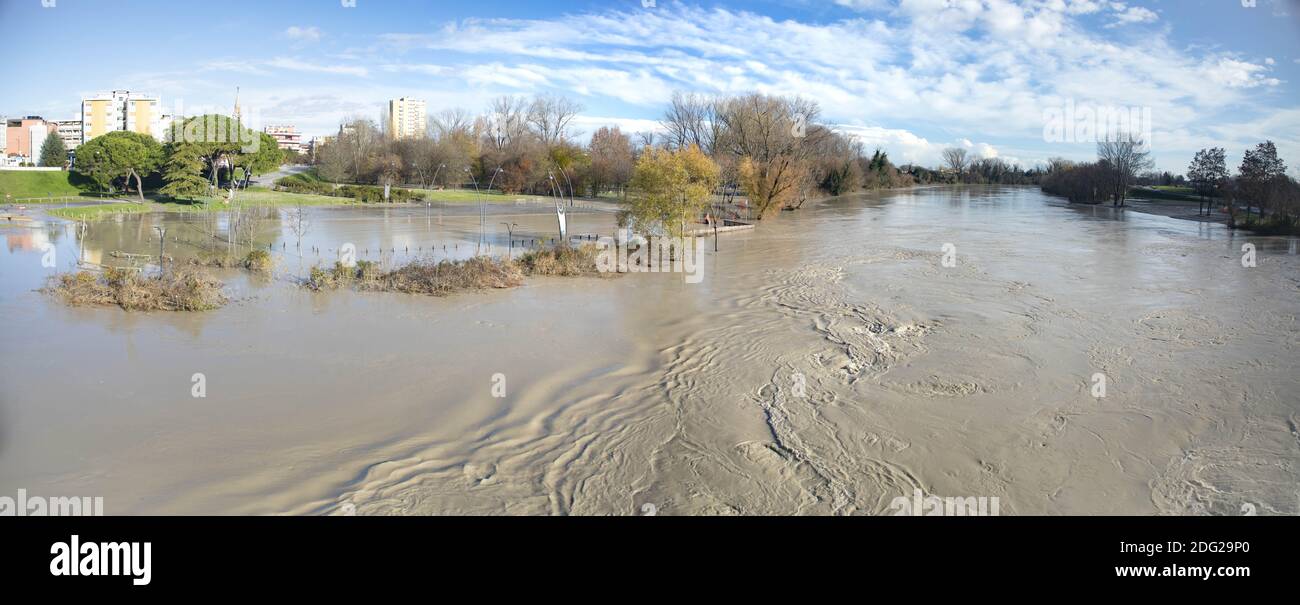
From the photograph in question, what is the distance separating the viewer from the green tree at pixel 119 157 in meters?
38.3

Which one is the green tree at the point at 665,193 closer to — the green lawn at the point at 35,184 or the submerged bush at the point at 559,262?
the submerged bush at the point at 559,262

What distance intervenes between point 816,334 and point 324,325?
8.69m

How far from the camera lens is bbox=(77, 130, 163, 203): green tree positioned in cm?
3834

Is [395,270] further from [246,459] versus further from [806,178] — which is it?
[806,178]


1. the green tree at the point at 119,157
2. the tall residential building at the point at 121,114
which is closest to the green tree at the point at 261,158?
the green tree at the point at 119,157

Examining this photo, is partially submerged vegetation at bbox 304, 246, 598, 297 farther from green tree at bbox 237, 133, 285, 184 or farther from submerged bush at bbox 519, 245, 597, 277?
green tree at bbox 237, 133, 285, 184

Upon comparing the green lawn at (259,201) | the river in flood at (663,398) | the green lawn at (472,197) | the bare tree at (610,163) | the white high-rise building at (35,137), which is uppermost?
the white high-rise building at (35,137)

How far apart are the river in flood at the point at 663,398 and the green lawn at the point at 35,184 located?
26.8m

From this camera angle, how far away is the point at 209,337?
496 inches

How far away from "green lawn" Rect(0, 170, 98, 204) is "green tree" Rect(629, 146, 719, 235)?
33814 millimetres

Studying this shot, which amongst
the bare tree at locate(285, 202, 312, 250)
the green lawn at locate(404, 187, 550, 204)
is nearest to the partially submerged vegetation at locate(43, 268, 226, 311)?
the bare tree at locate(285, 202, 312, 250)

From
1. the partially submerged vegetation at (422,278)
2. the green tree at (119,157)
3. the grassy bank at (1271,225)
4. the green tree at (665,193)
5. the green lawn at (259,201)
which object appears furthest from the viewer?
the green tree at (119,157)
